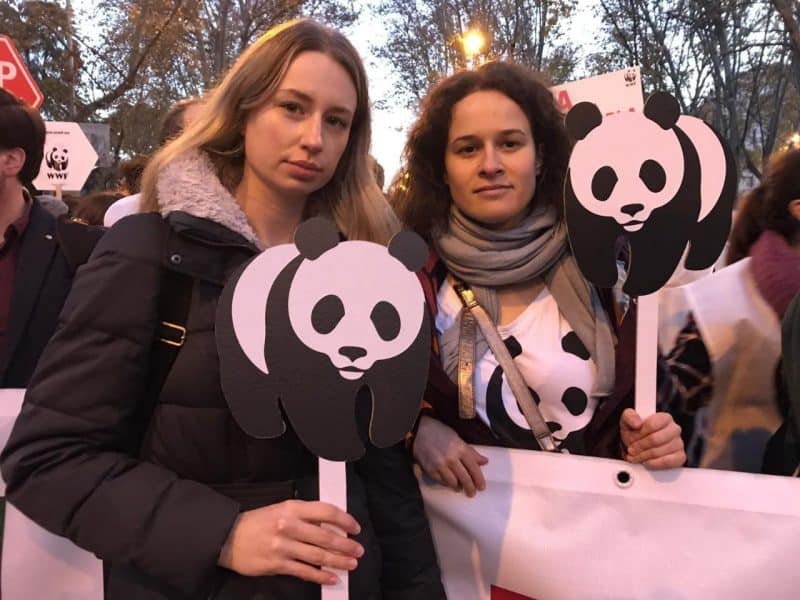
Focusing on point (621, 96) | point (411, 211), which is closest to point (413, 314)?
point (411, 211)

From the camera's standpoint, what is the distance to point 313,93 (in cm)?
144

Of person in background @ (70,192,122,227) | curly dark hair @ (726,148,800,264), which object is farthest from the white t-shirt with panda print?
person in background @ (70,192,122,227)

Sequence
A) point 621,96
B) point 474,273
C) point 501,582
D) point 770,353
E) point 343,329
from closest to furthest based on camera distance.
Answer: point 343,329 → point 501,582 → point 474,273 → point 770,353 → point 621,96

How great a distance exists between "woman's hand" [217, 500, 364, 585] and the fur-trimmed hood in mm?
517

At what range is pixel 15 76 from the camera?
6.19 meters

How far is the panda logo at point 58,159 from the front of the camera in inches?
304

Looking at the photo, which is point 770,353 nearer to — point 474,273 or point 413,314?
point 474,273

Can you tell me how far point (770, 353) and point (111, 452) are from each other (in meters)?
1.64

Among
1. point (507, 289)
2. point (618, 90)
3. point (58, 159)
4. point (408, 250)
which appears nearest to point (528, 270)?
point (507, 289)

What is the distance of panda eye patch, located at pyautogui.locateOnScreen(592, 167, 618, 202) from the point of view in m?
1.38

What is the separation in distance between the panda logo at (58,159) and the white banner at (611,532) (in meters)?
7.41

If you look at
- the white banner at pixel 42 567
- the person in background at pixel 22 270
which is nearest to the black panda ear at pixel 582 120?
the white banner at pixel 42 567

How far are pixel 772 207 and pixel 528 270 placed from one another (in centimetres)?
114

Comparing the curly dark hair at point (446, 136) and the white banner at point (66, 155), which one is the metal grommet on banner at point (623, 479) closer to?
the curly dark hair at point (446, 136)
